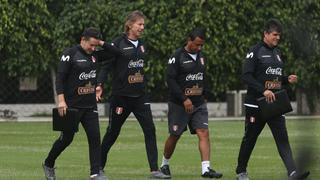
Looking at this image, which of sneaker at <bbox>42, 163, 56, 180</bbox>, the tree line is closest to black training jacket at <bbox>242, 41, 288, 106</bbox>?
sneaker at <bbox>42, 163, 56, 180</bbox>

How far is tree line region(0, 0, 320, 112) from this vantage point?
103 ft

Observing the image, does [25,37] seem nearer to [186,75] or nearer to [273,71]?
[186,75]

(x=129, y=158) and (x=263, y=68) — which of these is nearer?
(x=263, y=68)

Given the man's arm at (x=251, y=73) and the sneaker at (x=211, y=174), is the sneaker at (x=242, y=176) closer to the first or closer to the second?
the sneaker at (x=211, y=174)

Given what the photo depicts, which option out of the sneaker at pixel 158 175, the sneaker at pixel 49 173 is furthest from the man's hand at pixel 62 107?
the sneaker at pixel 158 175

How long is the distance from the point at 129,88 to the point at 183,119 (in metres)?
0.93

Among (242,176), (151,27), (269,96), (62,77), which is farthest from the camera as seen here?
(151,27)

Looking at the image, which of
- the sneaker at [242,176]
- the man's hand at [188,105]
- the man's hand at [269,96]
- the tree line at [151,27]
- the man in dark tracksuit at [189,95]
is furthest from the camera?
the tree line at [151,27]

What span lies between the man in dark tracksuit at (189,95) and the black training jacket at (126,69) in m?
0.46

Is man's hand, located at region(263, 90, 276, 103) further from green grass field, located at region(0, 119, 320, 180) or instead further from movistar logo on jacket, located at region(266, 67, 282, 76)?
green grass field, located at region(0, 119, 320, 180)

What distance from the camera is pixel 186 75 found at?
10844mm

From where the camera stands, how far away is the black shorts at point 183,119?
10891mm

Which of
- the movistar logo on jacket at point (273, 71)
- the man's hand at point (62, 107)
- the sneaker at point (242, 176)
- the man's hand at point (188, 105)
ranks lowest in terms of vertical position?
the sneaker at point (242, 176)

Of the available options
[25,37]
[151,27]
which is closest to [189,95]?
[151,27]
